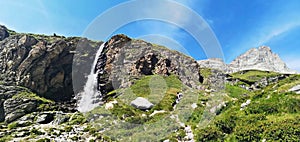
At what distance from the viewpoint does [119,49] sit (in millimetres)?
88125

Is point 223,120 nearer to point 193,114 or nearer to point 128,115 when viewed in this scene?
point 193,114

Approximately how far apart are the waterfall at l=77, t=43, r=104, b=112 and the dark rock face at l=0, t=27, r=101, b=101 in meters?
2.64

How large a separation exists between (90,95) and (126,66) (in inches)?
662

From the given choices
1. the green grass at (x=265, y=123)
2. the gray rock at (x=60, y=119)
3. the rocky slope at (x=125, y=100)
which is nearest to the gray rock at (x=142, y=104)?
the rocky slope at (x=125, y=100)

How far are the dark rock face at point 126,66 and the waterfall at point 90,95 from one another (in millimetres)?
1644

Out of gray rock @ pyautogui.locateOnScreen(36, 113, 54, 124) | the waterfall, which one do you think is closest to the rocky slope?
gray rock @ pyautogui.locateOnScreen(36, 113, 54, 124)

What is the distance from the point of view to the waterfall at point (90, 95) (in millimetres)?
64000

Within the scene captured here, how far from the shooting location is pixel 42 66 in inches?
2886

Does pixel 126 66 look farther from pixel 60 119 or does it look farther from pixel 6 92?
pixel 60 119

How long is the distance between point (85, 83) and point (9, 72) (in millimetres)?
20530

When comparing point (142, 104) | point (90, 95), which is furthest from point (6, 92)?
point (142, 104)

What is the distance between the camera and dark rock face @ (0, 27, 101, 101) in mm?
72062

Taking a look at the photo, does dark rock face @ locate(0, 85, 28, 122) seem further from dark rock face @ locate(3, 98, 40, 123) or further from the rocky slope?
dark rock face @ locate(3, 98, 40, 123)

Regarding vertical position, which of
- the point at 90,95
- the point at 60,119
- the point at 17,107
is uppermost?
the point at 90,95
